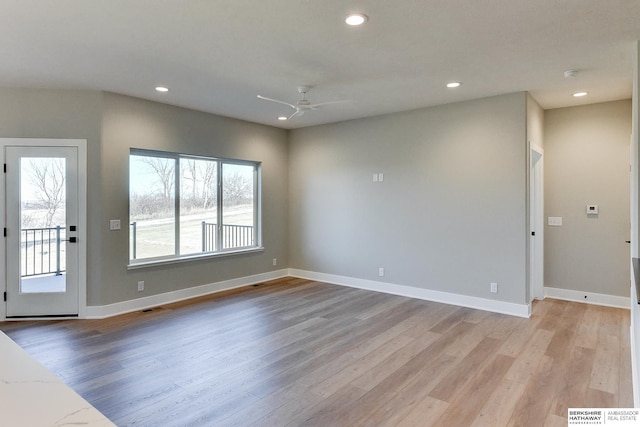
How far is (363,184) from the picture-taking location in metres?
5.95

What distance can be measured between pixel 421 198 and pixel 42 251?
4836 millimetres

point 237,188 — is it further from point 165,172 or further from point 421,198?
point 421,198

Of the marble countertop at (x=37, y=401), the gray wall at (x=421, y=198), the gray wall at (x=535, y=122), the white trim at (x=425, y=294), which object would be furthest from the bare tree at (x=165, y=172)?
the gray wall at (x=535, y=122)

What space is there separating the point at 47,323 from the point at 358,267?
13.6 ft

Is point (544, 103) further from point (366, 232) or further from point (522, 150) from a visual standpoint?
point (366, 232)

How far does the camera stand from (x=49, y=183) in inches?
173

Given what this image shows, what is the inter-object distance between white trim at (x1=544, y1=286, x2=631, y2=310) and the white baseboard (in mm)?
4301

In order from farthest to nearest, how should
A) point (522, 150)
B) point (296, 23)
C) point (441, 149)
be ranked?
point (441, 149), point (522, 150), point (296, 23)

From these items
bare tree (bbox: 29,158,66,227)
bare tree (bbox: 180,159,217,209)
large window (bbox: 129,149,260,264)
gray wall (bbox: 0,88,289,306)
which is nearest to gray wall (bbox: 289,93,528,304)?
large window (bbox: 129,149,260,264)

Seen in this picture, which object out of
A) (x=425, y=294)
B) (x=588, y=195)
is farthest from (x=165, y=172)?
(x=588, y=195)

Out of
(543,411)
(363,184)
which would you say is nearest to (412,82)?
(363,184)

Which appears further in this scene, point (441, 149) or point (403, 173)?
point (403, 173)

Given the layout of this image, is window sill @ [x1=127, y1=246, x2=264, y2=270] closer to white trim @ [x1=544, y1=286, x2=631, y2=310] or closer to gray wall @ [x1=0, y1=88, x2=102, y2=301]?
gray wall @ [x1=0, y1=88, x2=102, y2=301]
